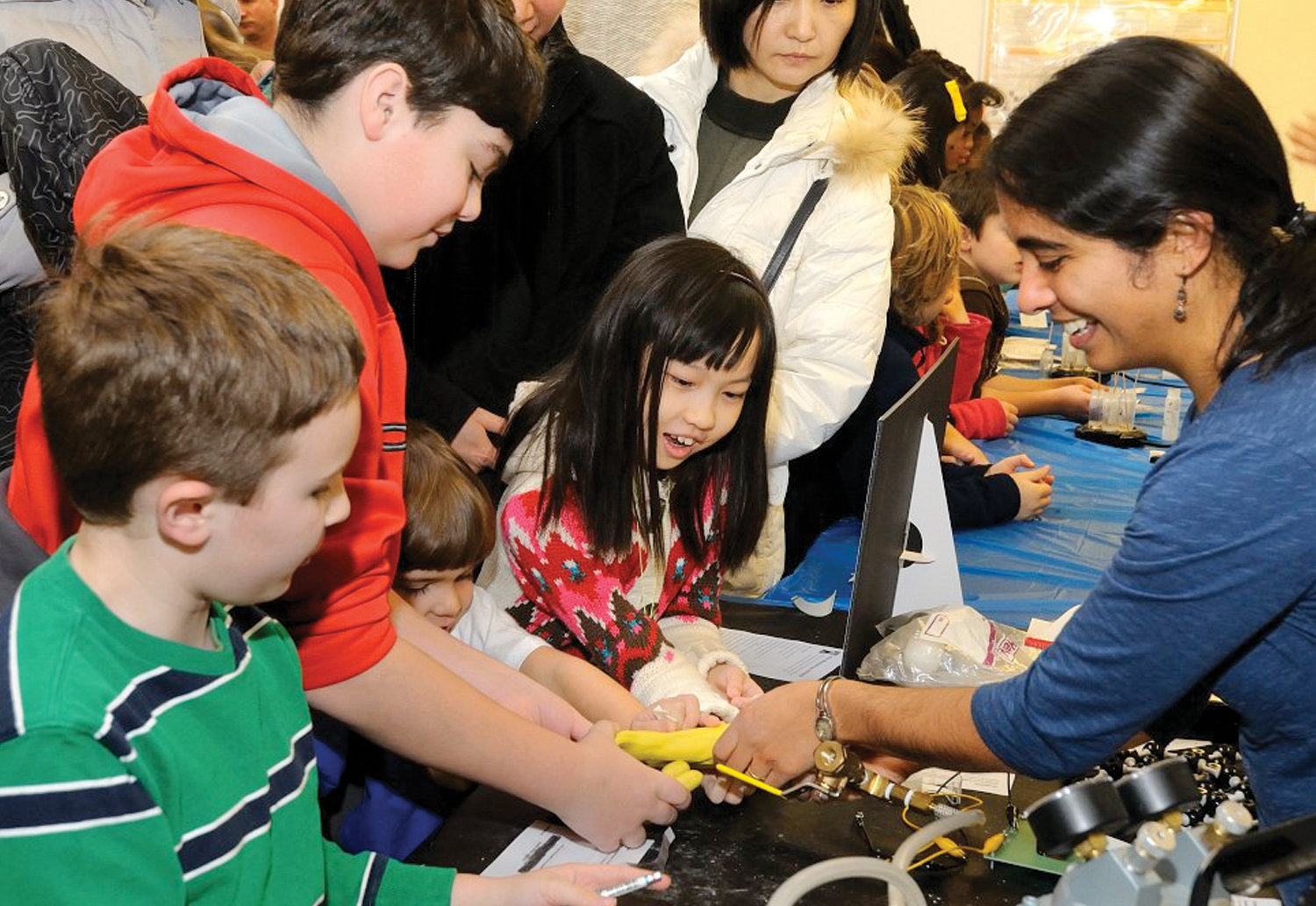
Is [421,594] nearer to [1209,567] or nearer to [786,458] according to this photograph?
[786,458]

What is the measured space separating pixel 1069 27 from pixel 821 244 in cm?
532

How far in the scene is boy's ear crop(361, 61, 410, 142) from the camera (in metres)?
1.17

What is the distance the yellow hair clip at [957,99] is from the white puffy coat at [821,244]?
1918 mm

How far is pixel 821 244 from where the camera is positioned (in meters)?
2.36

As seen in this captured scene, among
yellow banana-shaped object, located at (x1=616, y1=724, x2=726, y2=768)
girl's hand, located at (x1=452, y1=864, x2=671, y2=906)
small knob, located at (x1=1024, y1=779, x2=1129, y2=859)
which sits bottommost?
yellow banana-shaped object, located at (x1=616, y1=724, x2=726, y2=768)

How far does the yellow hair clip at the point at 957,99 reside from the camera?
421 centimetres

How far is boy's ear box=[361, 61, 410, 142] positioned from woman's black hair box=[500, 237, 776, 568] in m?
0.64

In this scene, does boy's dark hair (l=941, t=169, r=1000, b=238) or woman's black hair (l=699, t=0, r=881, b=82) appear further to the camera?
boy's dark hair (l=941, t=169, r=1000, b=238)

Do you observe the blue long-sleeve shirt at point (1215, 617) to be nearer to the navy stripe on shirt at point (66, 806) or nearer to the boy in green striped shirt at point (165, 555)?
the boy in green striped shirt at point (165, 555)

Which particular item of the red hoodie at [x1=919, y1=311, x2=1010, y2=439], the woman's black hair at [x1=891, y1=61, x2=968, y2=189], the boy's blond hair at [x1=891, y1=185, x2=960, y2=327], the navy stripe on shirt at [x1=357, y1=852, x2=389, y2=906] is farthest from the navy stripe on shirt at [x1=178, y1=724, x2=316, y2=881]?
the woman's black hair at [x1=891, y1=61, x2=968, y2=189]

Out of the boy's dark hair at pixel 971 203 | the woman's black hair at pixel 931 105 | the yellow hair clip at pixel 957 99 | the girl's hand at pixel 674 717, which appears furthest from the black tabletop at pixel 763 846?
the yellow hair clip at pixel 957 99

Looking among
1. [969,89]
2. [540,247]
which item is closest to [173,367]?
[540,247]

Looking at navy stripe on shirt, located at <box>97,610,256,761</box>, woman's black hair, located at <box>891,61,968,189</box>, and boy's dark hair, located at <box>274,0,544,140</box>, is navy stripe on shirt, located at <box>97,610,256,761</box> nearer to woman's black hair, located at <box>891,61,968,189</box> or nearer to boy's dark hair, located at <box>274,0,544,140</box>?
boy's dark hair, located at <box>274,0,544,140</box>

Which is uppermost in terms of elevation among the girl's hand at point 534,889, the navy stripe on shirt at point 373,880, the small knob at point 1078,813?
the small knob at point 1078,813
